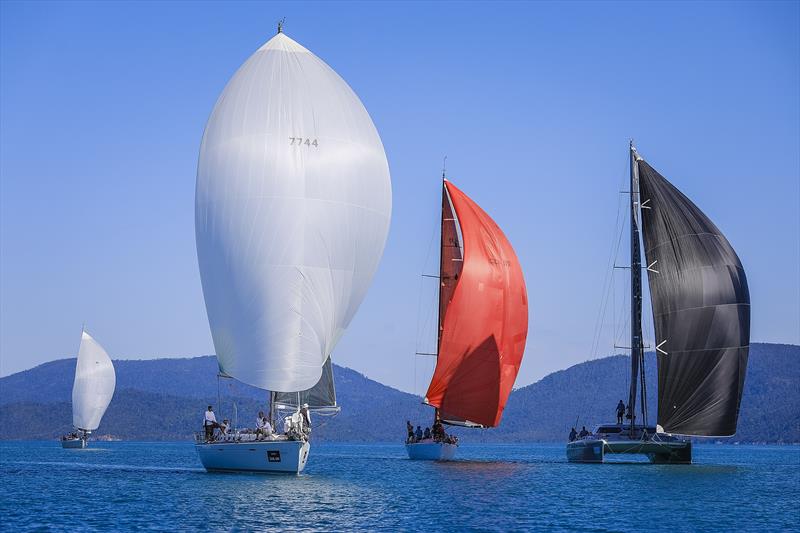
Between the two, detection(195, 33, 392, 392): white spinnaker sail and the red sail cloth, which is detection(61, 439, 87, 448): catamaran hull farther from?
detection(195, 33, 392, 392): white spinnaker sail

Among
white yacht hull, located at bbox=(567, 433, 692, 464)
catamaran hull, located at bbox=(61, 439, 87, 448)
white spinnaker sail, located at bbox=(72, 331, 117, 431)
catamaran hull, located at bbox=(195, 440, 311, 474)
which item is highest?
white spinnaker sail, located at bbox=(72, 331, 117, 431)

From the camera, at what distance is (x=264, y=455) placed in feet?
127

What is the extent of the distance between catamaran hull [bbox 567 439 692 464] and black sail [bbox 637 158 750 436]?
109 cm

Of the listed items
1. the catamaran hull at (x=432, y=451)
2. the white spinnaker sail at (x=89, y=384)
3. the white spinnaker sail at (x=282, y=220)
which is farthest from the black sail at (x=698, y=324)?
the white spinnaker sail at (x=89, y=384)

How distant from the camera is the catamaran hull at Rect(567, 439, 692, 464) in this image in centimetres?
5266

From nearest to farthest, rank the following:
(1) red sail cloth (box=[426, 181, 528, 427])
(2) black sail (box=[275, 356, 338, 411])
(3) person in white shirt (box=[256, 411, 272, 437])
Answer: (3) person in white shirt (box=[256, 411, 272, 437]) < (2) black sail (box=[275, 356, 338, 411]) < (1) red sail cloth (box=[426, 181, 528, 427])

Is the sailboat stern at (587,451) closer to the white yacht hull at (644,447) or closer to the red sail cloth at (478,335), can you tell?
the white yacht hull at (644,447)

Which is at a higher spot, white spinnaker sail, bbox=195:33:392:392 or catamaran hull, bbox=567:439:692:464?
white spinnaker sail, bbox=195:33:392:392

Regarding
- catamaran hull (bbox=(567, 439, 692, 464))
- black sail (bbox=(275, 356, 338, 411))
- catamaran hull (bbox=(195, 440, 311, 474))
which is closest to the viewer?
catamaran hull (bbox=(195, 440, 311, 474))

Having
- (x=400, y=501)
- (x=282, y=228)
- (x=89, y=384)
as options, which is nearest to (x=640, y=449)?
(x=400, y=501)

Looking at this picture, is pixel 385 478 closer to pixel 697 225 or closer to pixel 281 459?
pixel 281 459

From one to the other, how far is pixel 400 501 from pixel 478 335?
19740 millimetres

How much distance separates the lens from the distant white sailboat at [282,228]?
37844 mm

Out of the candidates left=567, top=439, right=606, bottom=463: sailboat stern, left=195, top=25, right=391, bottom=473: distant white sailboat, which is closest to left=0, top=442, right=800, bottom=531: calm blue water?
left=195, top=25, right=391, bottom=473: distant white sailboat
